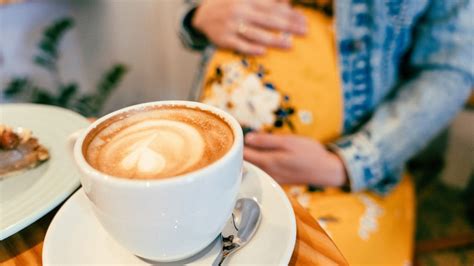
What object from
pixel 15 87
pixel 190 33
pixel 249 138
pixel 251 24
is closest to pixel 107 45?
pixel 15 87

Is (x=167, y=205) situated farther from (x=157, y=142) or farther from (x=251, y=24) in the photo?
(x=251, y=24)

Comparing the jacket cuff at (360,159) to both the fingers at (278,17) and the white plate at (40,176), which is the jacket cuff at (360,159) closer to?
the fingers at (278,17)

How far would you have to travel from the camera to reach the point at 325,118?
0.72 metres

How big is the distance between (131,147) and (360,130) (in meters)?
0.50

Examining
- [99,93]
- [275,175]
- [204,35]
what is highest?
[204,35]

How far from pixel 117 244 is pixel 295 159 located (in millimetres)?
353

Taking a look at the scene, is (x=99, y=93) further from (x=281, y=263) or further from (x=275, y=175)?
(x=281, y=263)

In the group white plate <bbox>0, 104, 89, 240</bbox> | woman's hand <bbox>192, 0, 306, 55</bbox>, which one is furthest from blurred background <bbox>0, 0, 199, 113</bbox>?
white plate <bbox>0, 104, 89, 240</bbox>

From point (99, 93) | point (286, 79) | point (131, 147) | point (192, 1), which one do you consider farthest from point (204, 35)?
point (99, 93)

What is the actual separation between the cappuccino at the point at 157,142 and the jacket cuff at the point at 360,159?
36 centimetres

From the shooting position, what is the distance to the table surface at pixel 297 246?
1.27ft

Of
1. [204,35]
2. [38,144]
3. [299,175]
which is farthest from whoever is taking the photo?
[204,35]

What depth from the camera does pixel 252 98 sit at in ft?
2.31

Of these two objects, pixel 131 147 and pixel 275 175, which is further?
pixel 275 175
